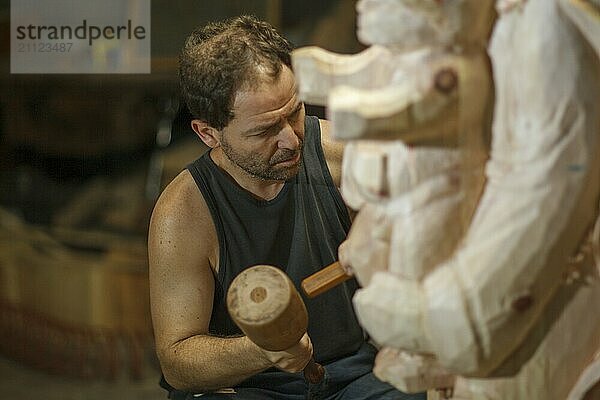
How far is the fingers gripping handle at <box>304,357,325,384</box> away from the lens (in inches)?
35.6

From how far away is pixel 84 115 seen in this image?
100 centimetres

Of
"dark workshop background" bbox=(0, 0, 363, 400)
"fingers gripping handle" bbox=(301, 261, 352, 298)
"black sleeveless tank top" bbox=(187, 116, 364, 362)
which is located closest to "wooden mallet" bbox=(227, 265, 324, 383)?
"fingers gripping handle" bbox=(301, 261, 352, 298)

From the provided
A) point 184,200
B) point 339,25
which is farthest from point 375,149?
point 184,200

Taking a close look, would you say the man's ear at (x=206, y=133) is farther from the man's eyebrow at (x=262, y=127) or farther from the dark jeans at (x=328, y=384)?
the dark jeans at (x=328, y=384)

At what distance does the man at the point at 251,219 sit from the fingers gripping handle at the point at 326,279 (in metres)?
0.09

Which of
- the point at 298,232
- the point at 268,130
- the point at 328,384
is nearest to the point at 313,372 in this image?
the point at 328,384

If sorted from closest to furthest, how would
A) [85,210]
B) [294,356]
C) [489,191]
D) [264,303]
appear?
1. [489,191]
2. [264,303]
3. [294,356]
4. [85,210]

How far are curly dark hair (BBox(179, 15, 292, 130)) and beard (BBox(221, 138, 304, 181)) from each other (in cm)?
4

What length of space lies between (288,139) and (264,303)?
198 mm

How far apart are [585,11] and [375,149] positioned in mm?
171

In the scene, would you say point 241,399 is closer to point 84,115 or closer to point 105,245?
point 105,245

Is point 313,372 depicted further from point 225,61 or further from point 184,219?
point 225,61

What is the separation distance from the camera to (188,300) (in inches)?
36.5

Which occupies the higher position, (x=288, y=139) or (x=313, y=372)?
(x=288, y=139)
